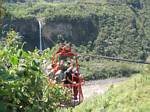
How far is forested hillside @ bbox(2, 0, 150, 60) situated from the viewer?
4888cm

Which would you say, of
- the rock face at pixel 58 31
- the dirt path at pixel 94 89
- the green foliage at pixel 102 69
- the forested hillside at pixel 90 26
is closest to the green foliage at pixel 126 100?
the dirt path at pixel 94 89

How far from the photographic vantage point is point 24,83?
7.28ft

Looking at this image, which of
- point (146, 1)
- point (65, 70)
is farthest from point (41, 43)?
point (65, 70)

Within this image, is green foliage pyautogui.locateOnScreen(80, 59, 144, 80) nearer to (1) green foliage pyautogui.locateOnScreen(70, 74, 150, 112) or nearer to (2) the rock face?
(2) the rock face

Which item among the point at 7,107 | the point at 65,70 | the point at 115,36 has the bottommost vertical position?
the point at 115,36

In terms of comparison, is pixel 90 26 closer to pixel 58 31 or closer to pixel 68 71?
pixel 58 31

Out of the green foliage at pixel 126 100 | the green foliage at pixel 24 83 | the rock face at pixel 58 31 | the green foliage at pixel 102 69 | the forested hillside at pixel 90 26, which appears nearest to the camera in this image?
the green foliage at pixel 24 83

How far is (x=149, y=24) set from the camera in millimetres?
61000

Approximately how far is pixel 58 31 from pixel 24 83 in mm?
50411

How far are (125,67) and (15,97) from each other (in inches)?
1245

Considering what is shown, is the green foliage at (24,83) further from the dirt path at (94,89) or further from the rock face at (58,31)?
the rock face at (58,31)

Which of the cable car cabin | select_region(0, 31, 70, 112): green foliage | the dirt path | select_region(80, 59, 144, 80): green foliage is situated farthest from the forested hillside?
select_region(0, 31, 70, 112): green foliage

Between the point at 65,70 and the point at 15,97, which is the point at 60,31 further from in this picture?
the point at 15,97

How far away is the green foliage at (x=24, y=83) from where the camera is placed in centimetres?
216
